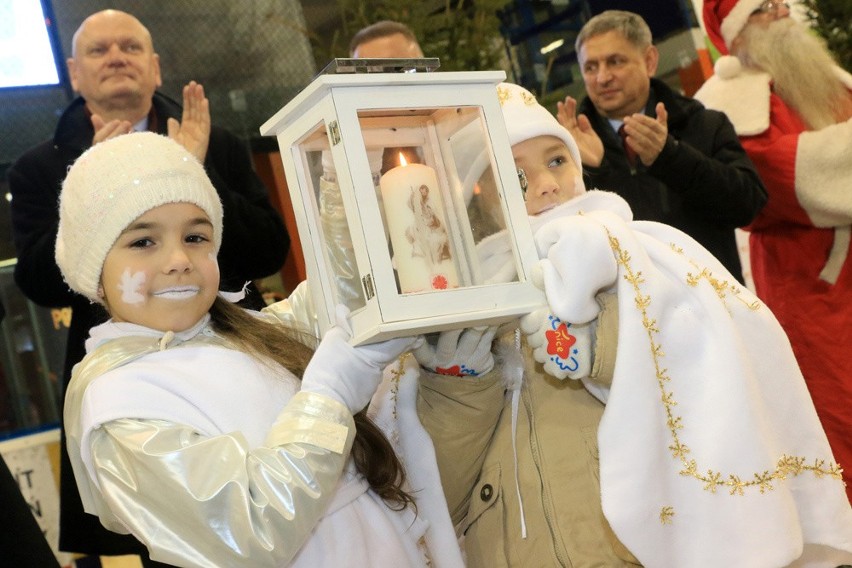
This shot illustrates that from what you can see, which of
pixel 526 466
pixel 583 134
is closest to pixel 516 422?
pixel 526 466

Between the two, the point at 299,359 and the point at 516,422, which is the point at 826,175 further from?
the point at 299,359

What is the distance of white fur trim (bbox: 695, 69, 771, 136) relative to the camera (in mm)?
4152

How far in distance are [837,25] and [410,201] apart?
3.75 meters

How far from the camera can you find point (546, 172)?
7.73 feet

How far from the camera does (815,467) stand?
7.24 feet

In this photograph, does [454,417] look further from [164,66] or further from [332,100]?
[164,66]

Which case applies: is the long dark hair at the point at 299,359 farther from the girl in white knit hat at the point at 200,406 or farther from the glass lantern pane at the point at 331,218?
the glass lantern pane at the point at 331,218

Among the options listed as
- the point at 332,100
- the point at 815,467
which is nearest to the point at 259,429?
the point at 332,100

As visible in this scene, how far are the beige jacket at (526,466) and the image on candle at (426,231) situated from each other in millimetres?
337

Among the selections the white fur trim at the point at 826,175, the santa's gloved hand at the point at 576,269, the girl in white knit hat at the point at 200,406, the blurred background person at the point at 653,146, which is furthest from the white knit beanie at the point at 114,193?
the white fur trim at the point at 826,175

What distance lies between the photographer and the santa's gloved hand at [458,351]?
7.12ft

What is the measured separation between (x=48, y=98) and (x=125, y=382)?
3.13 m

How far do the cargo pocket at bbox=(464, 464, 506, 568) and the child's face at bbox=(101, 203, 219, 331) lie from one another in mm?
698

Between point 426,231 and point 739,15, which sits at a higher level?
point 739,15
